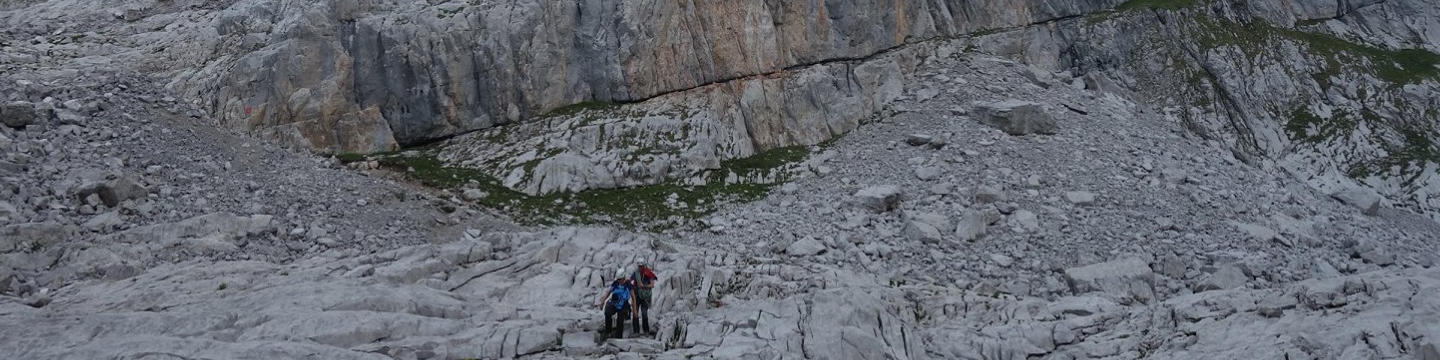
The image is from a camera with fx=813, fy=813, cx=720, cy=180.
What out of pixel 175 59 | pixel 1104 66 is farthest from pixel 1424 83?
pixel 175 59

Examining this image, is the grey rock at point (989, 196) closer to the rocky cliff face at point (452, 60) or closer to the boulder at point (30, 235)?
the rocky cliff face at point (452, 60)

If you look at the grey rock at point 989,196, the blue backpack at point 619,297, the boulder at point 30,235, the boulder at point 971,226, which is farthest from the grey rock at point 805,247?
Answer: the boulder at point 30,235

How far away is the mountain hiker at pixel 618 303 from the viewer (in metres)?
15.5

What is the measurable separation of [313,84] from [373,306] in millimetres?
14619

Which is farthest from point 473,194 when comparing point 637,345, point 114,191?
point 637,345

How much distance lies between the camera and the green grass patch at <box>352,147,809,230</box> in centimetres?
2491

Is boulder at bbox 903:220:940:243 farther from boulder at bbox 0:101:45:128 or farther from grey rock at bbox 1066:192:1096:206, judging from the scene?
boulder at bbox 0:101:45:128

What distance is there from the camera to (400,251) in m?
20.0

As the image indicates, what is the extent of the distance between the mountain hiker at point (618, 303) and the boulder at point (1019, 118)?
1983 cm

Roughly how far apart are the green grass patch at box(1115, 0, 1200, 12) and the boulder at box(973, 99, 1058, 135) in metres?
13.5

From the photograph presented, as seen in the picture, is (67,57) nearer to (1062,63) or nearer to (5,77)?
(5,77)

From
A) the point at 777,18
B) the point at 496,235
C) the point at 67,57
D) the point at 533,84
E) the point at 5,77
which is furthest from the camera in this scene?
the point at 777,18

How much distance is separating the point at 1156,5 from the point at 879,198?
2434cm

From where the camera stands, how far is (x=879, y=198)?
83.5ft
